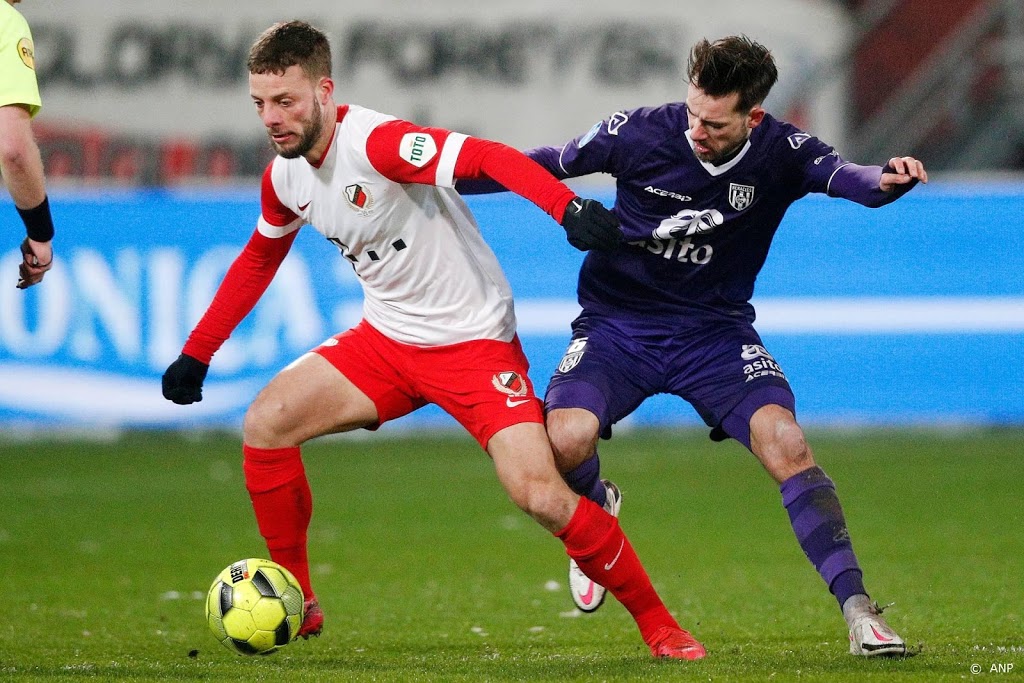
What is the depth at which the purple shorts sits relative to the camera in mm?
5398

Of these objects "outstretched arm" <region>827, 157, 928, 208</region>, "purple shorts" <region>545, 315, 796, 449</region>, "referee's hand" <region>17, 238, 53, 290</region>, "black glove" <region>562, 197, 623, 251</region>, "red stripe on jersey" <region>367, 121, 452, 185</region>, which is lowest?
"referee's hand" <region>17, 238, 53, 290</region>

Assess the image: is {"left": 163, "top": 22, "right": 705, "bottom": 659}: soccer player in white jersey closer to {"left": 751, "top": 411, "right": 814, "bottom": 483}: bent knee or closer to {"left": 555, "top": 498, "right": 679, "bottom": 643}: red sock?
{"left": 555, "top": 498, "right": 679, "bottom": 643}: red sock

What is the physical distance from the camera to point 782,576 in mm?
7098

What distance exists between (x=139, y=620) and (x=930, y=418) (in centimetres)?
763

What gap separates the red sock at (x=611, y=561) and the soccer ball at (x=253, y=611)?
98cm

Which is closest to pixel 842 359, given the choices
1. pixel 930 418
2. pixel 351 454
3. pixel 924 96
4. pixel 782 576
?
pixel 930 418

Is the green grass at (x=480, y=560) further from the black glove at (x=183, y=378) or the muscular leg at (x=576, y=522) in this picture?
the black glove at (x=183, y=378)

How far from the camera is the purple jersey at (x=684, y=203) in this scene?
17.9 feet

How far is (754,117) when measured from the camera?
534cm

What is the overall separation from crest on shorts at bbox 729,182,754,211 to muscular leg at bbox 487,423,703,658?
3.61 ft

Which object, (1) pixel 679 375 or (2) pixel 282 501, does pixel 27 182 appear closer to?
(2) pixel 282 501

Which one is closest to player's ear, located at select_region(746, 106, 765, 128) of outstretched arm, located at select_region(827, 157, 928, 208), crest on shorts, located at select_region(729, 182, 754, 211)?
crest on shorts, located at select_region(729, 182, 754, 211)

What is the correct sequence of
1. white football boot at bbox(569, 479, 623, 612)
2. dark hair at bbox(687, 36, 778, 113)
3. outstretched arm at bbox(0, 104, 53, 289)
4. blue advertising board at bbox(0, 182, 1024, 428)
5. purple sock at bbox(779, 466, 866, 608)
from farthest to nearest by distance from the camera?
blue advertising board at bbox(0, 182, 1024, 428), white football boot at bbox(569, 479, 623, 612), dark hair at bbox(687, 36, 778, 113), purple sock at bbox(779, 466, 866, 608), outstretched arm at bbox(0, 104, 53, 289)

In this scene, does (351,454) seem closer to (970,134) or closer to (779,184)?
(779,184)
